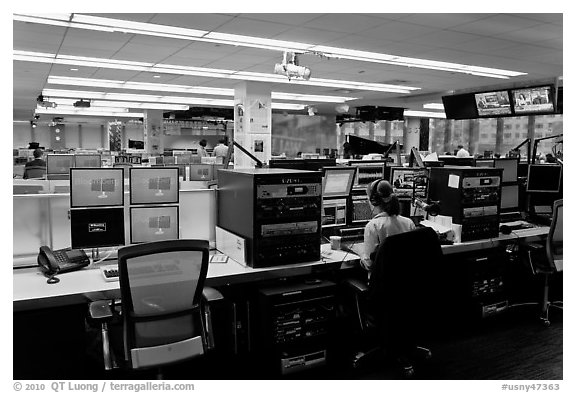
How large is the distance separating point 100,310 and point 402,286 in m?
1.67

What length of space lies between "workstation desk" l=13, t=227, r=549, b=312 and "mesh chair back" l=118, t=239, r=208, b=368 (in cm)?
37

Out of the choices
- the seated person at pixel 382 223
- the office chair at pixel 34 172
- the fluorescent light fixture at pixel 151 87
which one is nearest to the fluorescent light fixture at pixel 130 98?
the fluorescent light fixture at pixel 151 87

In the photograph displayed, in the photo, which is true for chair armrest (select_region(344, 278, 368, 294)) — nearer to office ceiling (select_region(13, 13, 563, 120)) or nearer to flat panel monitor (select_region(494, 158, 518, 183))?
flat panel monitor (select_region(494, 158, 518, 183))

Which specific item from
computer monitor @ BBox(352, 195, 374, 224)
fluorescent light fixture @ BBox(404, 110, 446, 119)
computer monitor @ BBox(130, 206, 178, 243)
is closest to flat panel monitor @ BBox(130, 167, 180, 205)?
computer monitor @ BBox(130, 206, 178, 243)

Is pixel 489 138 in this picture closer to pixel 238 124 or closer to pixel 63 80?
pixel 238 124

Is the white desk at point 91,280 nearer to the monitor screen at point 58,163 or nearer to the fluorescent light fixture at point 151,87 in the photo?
the monitor screen at point 58,163

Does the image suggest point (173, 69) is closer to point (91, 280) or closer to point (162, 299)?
point (91, 280)

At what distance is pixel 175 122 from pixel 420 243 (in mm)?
16095

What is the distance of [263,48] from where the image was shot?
6.00 metres

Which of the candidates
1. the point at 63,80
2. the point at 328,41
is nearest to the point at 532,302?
the point at 328,41

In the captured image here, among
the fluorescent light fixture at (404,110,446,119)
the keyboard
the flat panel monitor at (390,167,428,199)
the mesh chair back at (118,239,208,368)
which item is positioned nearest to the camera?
the mesh chair back at (118,239,208,368)

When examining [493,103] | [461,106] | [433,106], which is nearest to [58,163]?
[461,106]

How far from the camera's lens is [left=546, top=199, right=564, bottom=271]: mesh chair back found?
3.75m

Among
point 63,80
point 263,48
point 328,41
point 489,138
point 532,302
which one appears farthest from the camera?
point 489,138
